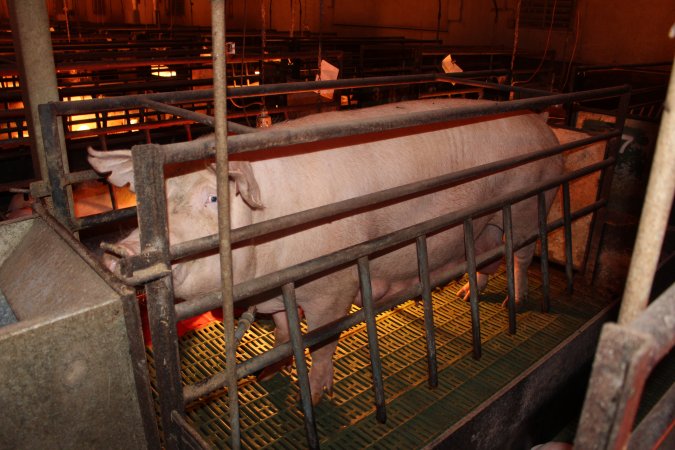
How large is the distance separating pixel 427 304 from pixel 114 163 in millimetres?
1693

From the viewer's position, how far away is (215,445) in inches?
107

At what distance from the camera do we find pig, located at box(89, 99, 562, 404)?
232 centimetres

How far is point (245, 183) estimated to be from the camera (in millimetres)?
2037

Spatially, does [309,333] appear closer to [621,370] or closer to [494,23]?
[621,370]

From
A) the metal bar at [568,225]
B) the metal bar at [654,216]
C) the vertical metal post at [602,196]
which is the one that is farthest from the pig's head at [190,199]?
the vertical metal post at [602,196]

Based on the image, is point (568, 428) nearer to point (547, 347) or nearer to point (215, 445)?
point (547, 347)

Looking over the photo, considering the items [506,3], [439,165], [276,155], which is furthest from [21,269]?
[506,3]

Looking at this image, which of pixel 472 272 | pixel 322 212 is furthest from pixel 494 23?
pixel 322 212

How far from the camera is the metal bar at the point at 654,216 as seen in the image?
932 mm

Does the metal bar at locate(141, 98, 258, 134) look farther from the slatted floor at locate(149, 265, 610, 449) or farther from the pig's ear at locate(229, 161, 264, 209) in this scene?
the slatted floor at locate(149, 265, 610, 449)

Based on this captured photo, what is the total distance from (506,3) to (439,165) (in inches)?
459

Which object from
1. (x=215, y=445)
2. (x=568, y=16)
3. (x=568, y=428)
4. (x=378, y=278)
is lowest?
(x=568, y=428)

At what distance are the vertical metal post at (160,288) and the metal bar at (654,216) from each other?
1.22 metres

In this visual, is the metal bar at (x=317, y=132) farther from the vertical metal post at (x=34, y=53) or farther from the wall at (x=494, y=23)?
the wall at (x=494, y=23)
